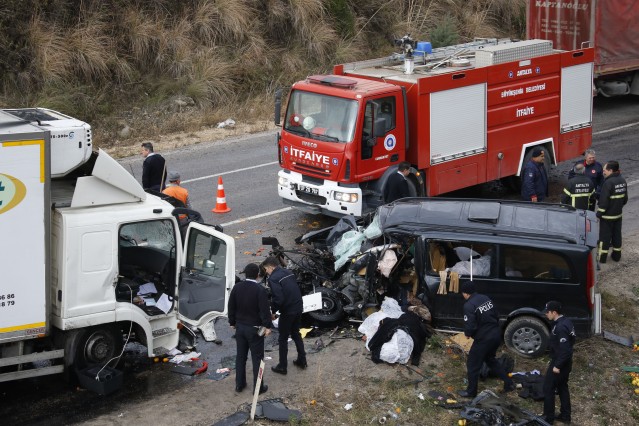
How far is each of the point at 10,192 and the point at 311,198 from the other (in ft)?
21.6

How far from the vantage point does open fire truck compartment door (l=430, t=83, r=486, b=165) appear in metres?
14.7

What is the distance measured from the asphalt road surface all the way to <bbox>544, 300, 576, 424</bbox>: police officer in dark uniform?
3677 millimetres

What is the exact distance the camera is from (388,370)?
10.2 m

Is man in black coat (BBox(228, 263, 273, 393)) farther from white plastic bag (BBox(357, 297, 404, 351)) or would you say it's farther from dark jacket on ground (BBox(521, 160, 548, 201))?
dark jacket on ground (BBox(521, 160, 548, 201))

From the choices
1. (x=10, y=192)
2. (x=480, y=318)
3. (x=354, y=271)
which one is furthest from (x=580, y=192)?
(x=10, y=192)

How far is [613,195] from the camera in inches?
524

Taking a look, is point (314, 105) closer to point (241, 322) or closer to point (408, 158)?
point (408, 158)

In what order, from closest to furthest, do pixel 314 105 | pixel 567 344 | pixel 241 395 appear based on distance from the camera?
pixel 567 344 → pixel 241 395 → pixel 314 105

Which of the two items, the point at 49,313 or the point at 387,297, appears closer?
the point at 49,313

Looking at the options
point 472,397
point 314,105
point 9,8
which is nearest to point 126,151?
point 9,8

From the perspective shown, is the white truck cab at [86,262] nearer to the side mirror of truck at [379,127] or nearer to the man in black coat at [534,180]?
the side mirror of truck at [379,127]

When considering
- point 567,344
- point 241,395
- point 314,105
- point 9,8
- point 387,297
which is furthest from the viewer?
point 9,8

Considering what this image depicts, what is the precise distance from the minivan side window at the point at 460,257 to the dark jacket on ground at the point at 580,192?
3392 millimetres

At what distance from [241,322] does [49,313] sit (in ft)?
6.23
